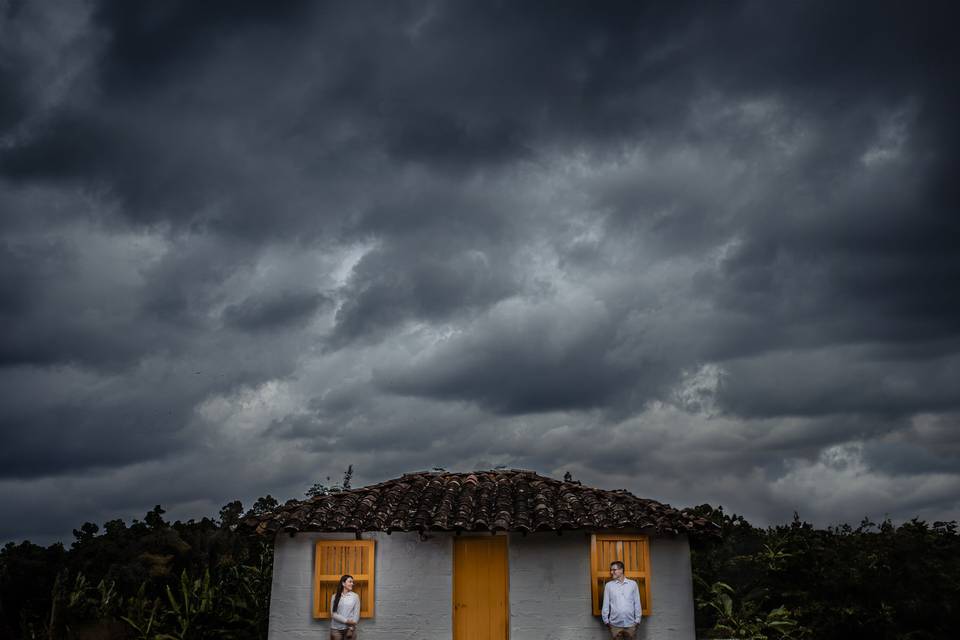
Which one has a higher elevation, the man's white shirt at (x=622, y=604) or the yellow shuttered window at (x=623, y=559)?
the yellow shuttered window at (x=623, y=559)

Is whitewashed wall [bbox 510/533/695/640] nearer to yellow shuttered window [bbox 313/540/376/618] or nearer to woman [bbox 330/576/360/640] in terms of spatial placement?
yellow shuttered window [bbox 313/540/376/618]

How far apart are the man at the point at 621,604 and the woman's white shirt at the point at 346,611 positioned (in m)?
3.96

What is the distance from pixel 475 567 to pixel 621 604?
2.71 meters

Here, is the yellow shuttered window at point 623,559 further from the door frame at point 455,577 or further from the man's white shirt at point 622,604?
the door frame at point 455,577

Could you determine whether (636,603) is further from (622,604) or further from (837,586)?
(837,586)

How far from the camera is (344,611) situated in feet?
43.5

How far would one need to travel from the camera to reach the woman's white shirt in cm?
1327

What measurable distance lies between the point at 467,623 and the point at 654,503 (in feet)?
13.1

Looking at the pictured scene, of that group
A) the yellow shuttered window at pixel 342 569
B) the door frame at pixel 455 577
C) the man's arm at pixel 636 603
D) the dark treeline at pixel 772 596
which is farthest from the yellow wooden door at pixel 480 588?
the dark treeline at pixel 772 596

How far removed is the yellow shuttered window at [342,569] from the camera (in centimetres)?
1423

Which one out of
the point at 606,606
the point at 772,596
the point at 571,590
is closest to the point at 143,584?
the point at 571,590

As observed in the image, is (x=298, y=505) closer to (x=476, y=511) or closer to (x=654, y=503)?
(x=476, y=511)

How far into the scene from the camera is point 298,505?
14.8 metres

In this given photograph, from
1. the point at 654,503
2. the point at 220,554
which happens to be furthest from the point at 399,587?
the point at 220,554
